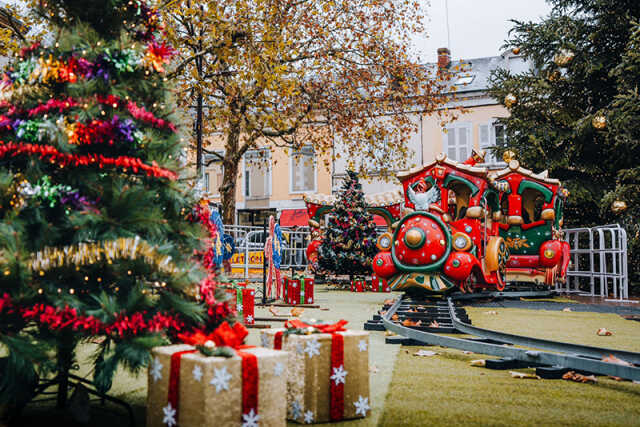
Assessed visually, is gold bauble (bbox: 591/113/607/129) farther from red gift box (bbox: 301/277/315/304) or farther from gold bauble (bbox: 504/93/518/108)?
red gift box (bbox: 301/277/315/304)

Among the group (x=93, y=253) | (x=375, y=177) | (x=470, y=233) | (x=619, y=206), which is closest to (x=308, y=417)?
(x=93, y=253)

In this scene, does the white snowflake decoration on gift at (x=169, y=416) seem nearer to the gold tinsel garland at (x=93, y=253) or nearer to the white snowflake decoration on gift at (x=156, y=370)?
the white snowflake decoration on gift at (x=156, y=370)

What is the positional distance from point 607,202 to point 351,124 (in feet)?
24.8

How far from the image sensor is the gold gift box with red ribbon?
9.73ft

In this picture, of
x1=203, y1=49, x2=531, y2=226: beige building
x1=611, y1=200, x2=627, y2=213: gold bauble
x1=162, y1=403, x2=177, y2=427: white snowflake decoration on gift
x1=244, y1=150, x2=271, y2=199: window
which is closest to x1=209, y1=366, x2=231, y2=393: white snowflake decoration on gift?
x1=162, y1=403, x2=177, y2=427: white snowflake decoration on gift

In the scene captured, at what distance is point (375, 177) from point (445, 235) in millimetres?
17685

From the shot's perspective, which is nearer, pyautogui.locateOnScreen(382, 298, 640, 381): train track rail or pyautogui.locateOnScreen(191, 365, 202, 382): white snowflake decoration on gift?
pyautogui.locateOnScreen(191, 365, 202, 382): white snowflake decoration on gift

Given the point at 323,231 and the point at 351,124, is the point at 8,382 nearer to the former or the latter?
the point at 323,231

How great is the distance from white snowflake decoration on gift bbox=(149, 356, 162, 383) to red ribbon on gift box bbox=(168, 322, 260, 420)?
0.34 ft

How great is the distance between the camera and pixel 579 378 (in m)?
4.10

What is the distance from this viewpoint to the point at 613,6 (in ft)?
46.5

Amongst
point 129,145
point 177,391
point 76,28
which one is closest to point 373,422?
point 177,391

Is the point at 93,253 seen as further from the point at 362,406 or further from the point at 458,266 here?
the point at 458,266

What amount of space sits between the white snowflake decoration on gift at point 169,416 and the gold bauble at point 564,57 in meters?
14.0
